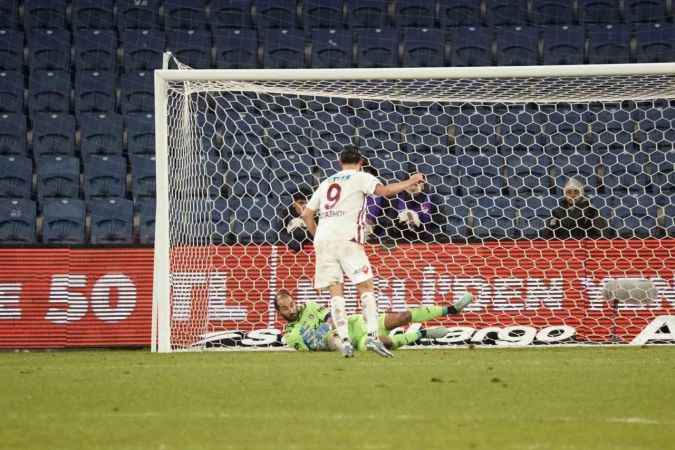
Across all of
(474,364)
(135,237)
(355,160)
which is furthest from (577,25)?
(474,364)

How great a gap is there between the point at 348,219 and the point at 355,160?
506 millimetres

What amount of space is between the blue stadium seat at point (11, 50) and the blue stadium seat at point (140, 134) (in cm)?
230

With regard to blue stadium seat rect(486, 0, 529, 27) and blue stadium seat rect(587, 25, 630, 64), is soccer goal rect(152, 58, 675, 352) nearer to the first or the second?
blue stadium seat rect(587, 25, 630, 64)

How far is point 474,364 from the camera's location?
364 inches

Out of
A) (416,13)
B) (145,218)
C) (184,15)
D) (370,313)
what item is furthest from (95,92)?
(370,313)

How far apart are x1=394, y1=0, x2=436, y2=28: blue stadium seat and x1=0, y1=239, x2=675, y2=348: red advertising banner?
20.7 feet

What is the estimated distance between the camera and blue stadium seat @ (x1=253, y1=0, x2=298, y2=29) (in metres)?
18.5

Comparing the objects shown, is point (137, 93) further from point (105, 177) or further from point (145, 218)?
point (145, 218)

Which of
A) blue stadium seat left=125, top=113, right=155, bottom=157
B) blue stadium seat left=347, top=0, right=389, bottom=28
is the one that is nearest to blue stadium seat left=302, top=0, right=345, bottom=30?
blue stadium seat left=347, top=0, right=389, bottom=28

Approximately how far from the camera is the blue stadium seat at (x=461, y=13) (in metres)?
18.5

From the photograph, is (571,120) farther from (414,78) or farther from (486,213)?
(414,78)

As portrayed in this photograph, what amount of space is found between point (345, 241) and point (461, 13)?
9.12m

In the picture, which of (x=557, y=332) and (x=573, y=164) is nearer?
(x=557, y=332)

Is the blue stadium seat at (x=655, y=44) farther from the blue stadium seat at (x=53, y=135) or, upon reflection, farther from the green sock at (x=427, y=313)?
the blue stadium seat at (x=53, y=135)
